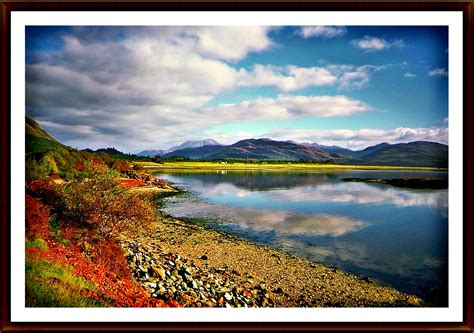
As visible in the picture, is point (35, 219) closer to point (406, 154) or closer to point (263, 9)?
point (263, 9)

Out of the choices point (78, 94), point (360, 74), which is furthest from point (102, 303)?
point (360, 74)

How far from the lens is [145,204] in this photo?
504cm

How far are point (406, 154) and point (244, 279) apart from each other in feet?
14.5

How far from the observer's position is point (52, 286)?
347cm

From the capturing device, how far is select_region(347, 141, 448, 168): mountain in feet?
13.4

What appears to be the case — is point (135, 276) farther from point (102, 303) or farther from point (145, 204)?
point (145, 204)

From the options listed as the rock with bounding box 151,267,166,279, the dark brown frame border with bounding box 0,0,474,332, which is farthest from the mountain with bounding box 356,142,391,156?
the rock with bounding box 151,267,166,279

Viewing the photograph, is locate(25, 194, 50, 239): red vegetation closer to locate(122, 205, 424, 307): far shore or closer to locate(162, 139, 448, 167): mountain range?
locate(122, 205, 424, 307): far shore

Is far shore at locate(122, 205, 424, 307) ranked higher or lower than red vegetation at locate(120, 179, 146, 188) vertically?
lower

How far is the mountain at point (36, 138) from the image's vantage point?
380 centimetres

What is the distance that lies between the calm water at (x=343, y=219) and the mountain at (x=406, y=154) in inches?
11.2

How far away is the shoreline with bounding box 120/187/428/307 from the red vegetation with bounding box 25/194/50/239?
4.19 feet

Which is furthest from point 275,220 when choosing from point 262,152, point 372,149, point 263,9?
point 263,9

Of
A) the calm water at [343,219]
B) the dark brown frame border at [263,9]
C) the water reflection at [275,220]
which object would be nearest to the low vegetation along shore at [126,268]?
the dark brown frame border at [263,9]
